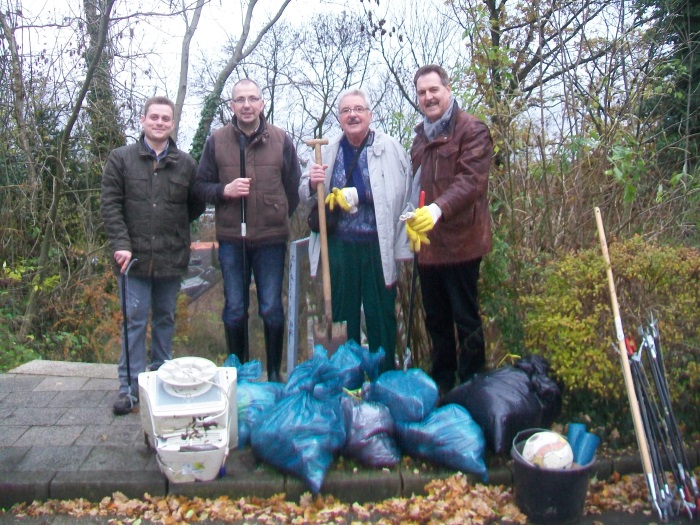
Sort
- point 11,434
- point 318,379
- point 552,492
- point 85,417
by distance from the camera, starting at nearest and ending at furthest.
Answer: point 552,492 → point 318,379 → point 11,434 → point 85,417

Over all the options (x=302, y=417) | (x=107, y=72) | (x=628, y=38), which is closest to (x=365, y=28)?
(x=107, y=72)

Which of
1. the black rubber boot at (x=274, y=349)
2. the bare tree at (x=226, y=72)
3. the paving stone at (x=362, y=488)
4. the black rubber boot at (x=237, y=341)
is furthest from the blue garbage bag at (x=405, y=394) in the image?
the bare tree at (x=226, y=72)

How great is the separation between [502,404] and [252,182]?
197 centimetres

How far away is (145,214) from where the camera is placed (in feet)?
13.7

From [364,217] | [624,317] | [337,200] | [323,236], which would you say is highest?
[337,200]

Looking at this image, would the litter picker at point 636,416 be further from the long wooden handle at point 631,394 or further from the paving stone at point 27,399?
the paving stone at point 27,399

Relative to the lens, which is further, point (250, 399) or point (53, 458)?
point (250, 399)

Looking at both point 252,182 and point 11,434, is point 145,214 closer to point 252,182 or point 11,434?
point 252,182

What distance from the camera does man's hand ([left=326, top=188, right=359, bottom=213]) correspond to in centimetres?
400

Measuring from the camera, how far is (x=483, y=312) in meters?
4.25

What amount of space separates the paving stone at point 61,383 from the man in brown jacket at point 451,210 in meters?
2.57

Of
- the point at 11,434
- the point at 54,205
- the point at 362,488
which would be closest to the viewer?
the point at 362,488

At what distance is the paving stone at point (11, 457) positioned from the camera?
353 centimetres

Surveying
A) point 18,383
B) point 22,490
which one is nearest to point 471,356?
point 22,490
